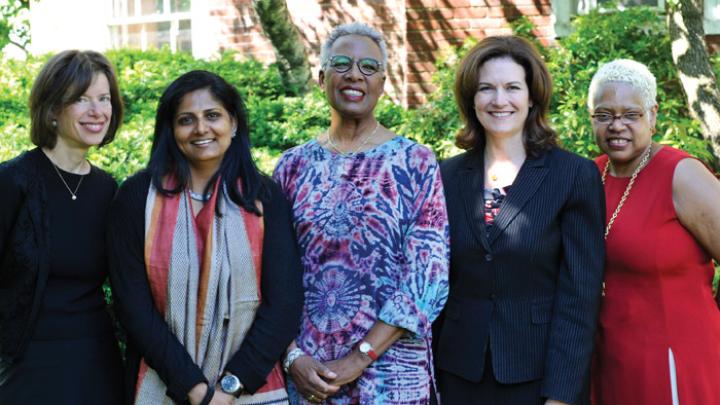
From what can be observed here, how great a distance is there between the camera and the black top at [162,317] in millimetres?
3594

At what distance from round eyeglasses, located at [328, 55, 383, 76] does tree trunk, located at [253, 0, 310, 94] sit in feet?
17.9

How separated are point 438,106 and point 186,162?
4.41 meters

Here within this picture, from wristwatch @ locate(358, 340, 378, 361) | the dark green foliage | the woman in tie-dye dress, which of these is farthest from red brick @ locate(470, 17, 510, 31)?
the dark green foliage

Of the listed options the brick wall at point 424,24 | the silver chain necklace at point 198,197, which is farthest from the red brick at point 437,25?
the silver chain necklace at point 198,197

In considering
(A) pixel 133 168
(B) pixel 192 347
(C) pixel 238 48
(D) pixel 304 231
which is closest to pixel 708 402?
(D) pixel 304 231

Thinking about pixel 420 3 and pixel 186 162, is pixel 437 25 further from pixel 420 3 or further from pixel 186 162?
pixel 186 162

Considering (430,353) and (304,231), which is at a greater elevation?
(304,231)

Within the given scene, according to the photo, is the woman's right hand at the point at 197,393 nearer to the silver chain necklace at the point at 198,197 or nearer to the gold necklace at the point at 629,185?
the silver chain necklace at the point at 198,197

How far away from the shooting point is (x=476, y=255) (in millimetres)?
3912

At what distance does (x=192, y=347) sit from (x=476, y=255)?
4.23 feet

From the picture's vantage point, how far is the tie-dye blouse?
12.5 feet

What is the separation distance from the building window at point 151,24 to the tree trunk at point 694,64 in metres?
6.66

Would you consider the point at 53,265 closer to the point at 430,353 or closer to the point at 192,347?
the point at 192,347

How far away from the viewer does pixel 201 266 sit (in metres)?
3.67
